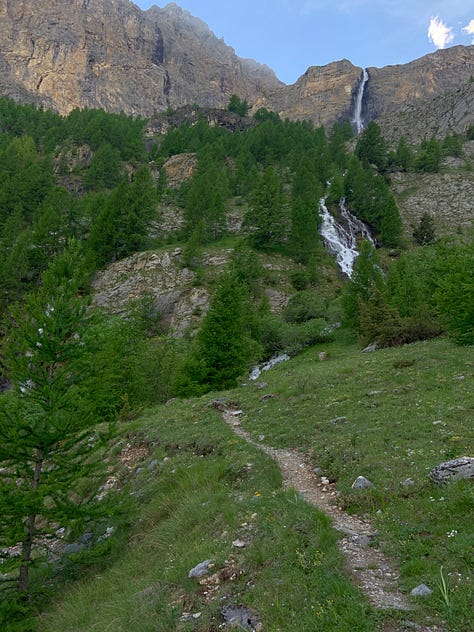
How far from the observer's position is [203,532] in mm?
9547

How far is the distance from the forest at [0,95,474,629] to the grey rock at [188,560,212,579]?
4.02 m

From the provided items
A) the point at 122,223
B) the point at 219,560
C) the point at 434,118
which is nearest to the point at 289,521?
the point at 219,560

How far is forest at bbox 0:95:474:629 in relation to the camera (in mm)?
11180

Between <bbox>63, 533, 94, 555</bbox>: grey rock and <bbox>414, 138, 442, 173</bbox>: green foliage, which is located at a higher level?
<bbox>414, 138, 442, 173</bbox>: green foliage

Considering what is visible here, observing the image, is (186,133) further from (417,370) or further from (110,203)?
(417,370)

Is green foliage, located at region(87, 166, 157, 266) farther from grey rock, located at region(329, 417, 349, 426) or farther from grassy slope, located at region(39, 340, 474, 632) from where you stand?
grey rock, located at region(329, 417, 349, 426)

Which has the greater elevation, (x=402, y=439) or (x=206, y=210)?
(x=206, y=210)

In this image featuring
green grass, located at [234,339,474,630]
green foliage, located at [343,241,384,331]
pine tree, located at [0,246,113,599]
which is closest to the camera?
green grass, located at [234,339,474,630]

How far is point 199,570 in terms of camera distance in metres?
7.71

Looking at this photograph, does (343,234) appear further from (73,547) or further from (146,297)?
(73,547)

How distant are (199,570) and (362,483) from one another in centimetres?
414

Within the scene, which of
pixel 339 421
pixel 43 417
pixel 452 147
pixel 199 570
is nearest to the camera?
pixel 199 570

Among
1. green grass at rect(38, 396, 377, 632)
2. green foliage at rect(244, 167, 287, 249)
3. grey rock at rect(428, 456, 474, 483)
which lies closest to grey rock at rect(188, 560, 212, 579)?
green grass at rect(38, 396, 377, 632)

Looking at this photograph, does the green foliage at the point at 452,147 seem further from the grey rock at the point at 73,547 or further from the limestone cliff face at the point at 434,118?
the grey rock at the point at 73,547
